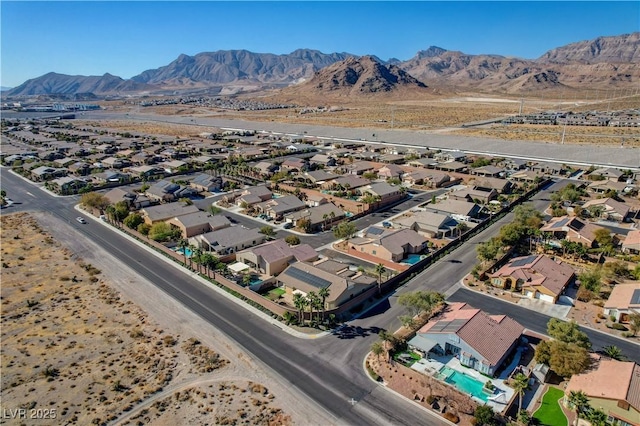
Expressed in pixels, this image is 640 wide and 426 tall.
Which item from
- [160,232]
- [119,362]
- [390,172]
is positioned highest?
[390,172]

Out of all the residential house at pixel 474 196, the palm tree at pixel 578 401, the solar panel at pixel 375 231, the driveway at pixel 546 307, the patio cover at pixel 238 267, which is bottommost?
the driveway at pixel 546 307

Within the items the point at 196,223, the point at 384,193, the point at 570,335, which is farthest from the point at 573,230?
the point at 196,223

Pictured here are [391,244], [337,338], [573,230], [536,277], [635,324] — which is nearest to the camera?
[635,324]

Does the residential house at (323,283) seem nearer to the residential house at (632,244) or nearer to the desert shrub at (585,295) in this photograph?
the desert shrub at (585,295)

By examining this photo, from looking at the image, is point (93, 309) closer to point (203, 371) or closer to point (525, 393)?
point (203, 371)

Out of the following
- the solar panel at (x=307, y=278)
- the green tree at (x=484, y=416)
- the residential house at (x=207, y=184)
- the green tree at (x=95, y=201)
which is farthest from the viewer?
the residential house at (x=207, y=184)

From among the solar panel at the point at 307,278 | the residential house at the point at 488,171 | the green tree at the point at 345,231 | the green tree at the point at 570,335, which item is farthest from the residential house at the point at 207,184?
the green tree at the point at 570,335

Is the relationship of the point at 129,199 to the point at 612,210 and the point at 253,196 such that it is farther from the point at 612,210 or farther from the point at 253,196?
the point at 612,210
